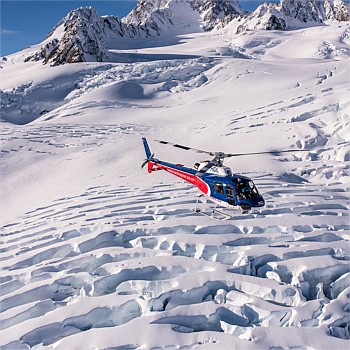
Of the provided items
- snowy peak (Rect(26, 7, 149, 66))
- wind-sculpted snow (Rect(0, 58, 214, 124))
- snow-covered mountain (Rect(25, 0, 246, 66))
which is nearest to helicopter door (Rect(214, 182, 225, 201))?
wind-sculpted snow (Rect(0, 58, 214, 124))

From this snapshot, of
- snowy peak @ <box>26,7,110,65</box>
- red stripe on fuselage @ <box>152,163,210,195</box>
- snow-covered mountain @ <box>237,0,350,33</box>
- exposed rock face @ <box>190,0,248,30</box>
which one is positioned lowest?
red stripe on fuselage @ <box>152,163,210,195</box>

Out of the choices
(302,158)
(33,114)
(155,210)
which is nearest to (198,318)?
(155,210)

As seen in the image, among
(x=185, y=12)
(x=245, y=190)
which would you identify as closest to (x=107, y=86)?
(x=245, y=190)

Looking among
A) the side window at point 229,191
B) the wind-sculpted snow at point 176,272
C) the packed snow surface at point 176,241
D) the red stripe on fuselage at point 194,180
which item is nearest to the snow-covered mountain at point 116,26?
the packed snow surface at point 176,241

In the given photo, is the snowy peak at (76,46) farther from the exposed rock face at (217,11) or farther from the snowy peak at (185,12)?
the exposed rock face at (217,11)

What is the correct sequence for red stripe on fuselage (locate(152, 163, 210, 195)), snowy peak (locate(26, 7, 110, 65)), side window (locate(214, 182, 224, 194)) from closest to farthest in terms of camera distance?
side window (locate(214, 182, 224, 194)) < red stripe on fuselage (locate(152, 163, 210, 195)) < snowy peak (locate(26, 7, 110, 65))

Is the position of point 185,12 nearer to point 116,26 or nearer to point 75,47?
point 116,26

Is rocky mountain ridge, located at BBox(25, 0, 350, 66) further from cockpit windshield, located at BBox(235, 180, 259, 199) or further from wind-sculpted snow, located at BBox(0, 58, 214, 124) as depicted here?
cockpit windshield, located at BBox(235, 180, 259, 199)
